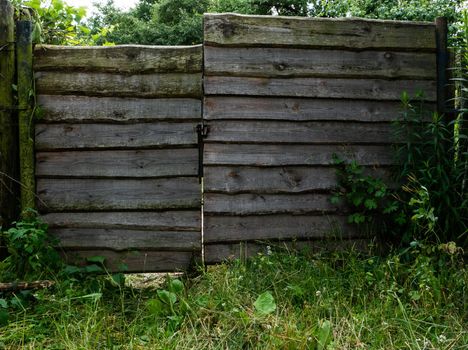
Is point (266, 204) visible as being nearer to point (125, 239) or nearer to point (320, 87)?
point (320, 87)

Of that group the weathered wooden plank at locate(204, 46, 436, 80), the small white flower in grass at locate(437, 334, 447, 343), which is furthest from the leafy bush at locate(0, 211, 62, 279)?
the small white flower in grass at locate(437, 334, 447, 343)

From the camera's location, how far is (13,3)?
13.3 feet

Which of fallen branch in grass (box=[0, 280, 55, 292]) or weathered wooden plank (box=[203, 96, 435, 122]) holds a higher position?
weathered wooden plank (box=[203, 96, 435, 122])

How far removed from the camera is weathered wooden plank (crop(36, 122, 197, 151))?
395cm

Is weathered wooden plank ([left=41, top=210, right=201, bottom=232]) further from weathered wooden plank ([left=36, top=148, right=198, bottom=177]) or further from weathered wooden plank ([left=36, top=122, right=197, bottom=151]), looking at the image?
weathered wooden plank ([left=36, top=122, right=197, bottom=151])

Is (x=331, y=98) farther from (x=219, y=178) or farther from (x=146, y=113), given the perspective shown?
(x=146, y=113)

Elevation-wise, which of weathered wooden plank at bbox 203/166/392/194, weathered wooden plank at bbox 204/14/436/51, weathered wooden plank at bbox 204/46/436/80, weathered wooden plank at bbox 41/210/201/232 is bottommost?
weathered wooden plank at bbox 41/210/201/232

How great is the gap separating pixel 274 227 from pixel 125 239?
4.03 feet

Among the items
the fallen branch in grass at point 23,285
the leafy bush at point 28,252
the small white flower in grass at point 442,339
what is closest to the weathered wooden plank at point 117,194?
the leafy bush at point 28,252

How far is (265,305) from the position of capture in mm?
3031

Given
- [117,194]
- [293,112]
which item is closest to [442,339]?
[293,112]

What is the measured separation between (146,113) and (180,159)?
0.46 m

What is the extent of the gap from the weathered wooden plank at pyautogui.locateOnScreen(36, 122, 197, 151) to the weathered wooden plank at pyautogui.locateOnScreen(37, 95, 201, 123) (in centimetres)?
6

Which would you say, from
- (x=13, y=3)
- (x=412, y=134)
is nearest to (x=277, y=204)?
(x=412, y=134)
